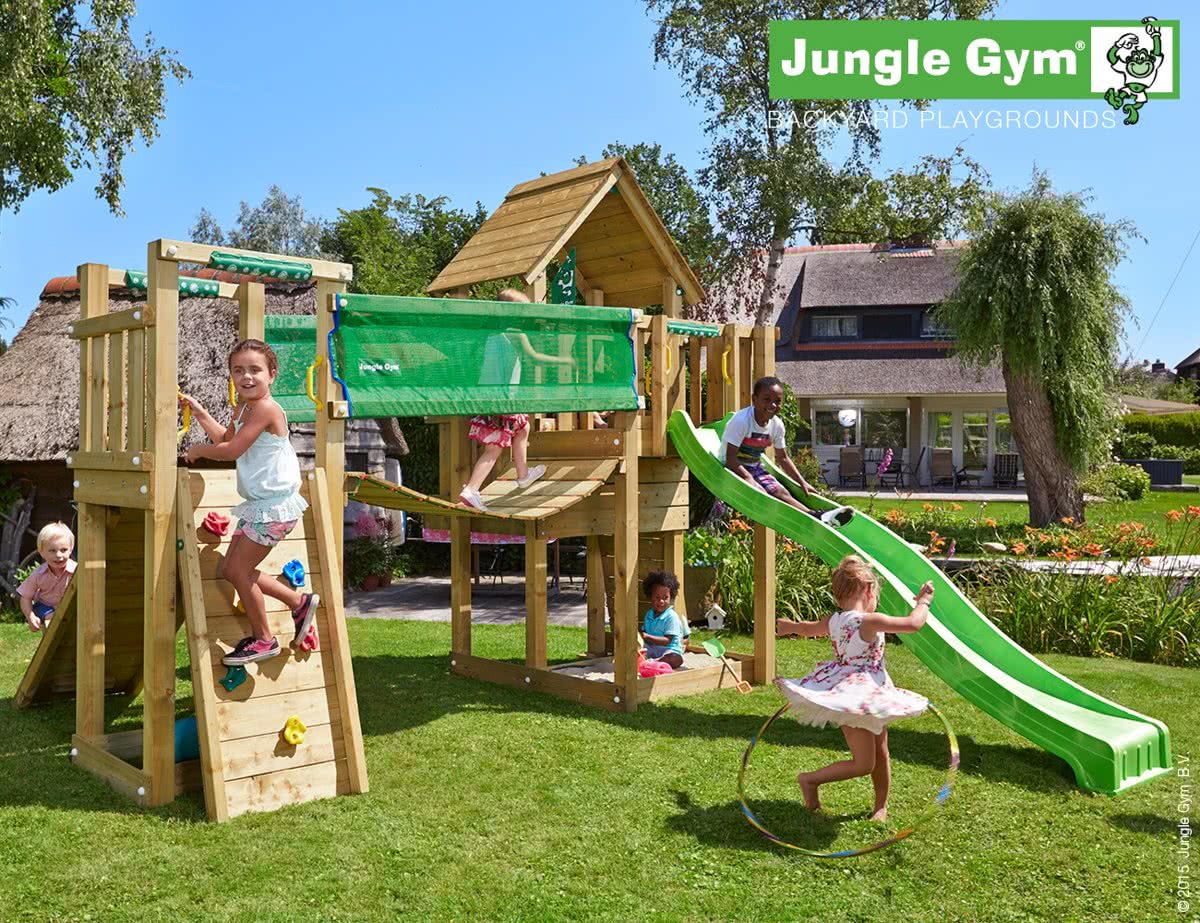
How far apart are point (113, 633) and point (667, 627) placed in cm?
404

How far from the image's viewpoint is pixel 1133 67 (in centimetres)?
1386

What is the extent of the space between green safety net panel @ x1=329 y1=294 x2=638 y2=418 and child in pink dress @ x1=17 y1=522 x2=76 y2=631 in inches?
131

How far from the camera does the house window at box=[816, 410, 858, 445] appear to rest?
3331cm

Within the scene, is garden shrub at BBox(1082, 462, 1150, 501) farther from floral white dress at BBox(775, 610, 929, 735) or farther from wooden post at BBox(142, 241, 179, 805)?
wooden post at BBox(142, 241, 179, 805)

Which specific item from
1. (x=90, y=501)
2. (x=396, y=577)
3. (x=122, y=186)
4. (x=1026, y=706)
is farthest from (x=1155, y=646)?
(x=122, y=186)

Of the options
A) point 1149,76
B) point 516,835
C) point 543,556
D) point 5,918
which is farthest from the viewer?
point 1149,76

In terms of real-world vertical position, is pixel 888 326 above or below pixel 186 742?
above

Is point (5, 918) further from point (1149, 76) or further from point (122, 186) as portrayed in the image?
point (122, 186)

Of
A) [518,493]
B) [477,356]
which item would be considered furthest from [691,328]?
[477,356]

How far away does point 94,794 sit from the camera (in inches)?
233

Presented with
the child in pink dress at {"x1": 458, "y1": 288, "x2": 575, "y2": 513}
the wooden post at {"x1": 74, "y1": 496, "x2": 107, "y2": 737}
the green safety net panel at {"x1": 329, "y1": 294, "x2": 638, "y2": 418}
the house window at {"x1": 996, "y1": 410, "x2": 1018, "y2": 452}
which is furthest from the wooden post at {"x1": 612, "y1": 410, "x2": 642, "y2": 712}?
the house window at {"x1": 996, "y1": 410, "x2": 1018, "y2": 452}

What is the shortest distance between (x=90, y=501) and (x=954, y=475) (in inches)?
1037

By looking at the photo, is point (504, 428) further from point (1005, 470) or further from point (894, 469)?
point (1005, 470)

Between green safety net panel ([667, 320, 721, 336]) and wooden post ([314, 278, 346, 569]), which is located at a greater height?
green safety net panel ([667, 320, 721, 336])
